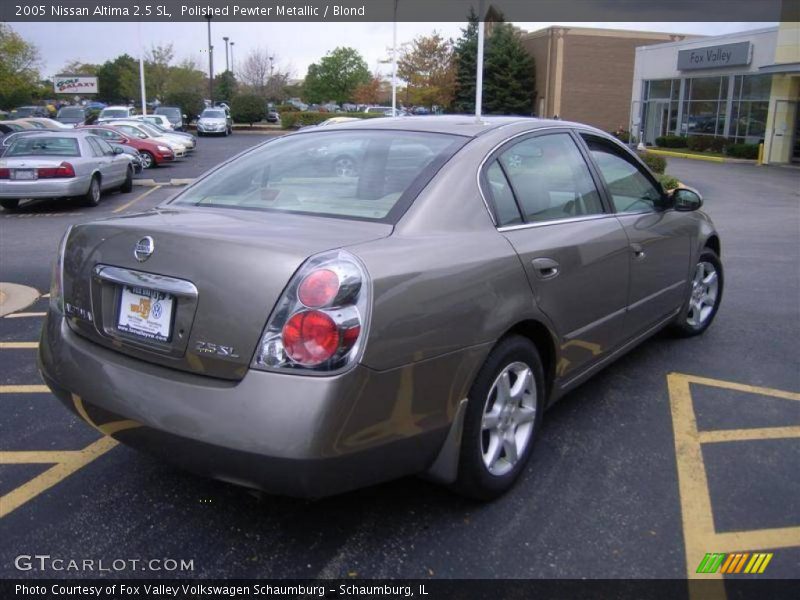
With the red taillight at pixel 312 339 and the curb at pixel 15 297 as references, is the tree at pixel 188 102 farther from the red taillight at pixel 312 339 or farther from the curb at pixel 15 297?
the red taillight at pixel 312 339

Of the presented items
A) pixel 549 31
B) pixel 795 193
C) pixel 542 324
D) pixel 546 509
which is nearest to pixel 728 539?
pixel 546 509

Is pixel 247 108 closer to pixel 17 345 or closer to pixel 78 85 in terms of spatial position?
pixel 78 85

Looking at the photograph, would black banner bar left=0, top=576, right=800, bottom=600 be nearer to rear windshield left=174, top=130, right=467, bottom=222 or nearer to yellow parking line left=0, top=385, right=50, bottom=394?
rear windshield left=174, top=130, right=467, bottom=222

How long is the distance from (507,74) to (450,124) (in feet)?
166

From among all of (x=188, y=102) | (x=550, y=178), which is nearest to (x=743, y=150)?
(x=550, y=178)

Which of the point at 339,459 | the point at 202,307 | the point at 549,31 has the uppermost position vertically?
the point at 549,31

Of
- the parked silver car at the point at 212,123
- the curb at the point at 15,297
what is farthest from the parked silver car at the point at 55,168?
the parked silver car at the point at 212,123

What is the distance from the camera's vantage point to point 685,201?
16.0 feet

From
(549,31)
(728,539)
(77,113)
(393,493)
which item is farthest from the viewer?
(549,31)

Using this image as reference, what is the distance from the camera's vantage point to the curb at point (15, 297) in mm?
6527

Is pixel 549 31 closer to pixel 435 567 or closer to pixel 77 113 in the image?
pixel 77 113

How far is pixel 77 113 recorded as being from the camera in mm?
39125

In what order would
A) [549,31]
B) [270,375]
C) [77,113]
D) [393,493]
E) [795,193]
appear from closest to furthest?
[270,375], [393,493], [795,193], [77,113], [549,31]

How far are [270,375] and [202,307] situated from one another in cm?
37
